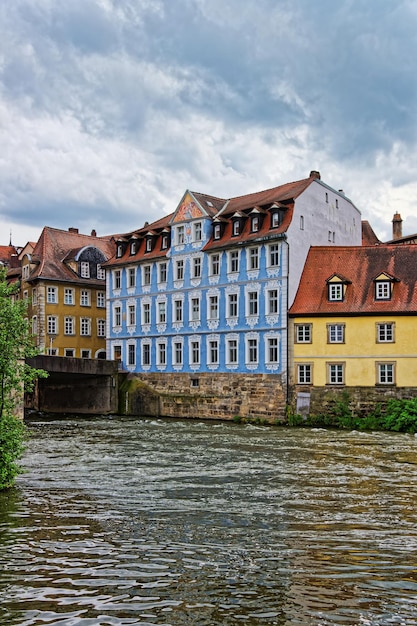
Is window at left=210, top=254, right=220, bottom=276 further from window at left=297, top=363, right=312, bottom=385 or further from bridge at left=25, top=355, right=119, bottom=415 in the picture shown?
bridge at left=25, top=355, right=119, bottom=415

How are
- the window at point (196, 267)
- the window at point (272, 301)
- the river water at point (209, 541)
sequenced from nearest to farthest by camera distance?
the river water at point (209, 541)
the window at point (272, 301)
the window at point (196, 267)

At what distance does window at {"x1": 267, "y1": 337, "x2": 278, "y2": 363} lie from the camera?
134 feet

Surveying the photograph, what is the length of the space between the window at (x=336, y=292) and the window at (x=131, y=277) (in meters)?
17.6

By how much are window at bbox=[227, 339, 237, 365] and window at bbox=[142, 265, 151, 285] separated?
31.2 feet

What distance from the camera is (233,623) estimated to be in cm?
781

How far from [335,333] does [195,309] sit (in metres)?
11.3

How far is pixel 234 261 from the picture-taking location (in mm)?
43969

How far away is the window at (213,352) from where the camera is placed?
4447cm

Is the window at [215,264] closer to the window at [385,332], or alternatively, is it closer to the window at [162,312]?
the window at [162,312]

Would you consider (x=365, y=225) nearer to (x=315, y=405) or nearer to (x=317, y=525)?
(x=315, y=405)

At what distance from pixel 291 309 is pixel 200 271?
27.7 feet

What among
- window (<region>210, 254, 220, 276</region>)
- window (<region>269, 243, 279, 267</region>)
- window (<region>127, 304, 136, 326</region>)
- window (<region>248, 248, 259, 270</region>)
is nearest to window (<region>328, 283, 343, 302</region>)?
window (<region>269, 243, 279, 267</region>)

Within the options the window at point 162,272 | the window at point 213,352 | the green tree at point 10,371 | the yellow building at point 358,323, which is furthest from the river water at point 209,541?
the window at point 162,272

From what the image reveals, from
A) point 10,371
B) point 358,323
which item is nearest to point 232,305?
point 358,323
